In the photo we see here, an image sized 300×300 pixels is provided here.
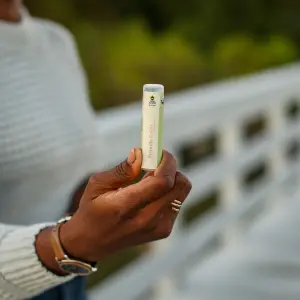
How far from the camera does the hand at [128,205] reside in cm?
95

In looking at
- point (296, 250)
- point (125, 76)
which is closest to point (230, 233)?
point (296, 250)

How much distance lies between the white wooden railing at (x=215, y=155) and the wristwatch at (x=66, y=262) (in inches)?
51.3

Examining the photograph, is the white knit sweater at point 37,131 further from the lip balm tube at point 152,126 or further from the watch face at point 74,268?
the lip balm tube at point 152,126

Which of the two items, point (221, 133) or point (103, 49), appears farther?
point (103, 49)

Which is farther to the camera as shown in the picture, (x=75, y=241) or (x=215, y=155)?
(x=215, y=155)

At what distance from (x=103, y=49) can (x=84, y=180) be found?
7153mm

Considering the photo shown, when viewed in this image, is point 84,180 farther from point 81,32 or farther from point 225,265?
point 81,32

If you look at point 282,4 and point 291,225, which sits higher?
point 291,225

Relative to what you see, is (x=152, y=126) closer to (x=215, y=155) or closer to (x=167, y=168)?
(x=167, y=168)

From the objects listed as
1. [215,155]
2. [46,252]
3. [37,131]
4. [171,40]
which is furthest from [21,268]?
[171,40]

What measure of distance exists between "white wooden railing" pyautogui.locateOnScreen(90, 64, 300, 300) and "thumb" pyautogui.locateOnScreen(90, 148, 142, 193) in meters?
1.39

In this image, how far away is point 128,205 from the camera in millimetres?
955

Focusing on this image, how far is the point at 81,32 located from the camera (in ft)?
27.6

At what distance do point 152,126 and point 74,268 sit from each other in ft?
0.72
